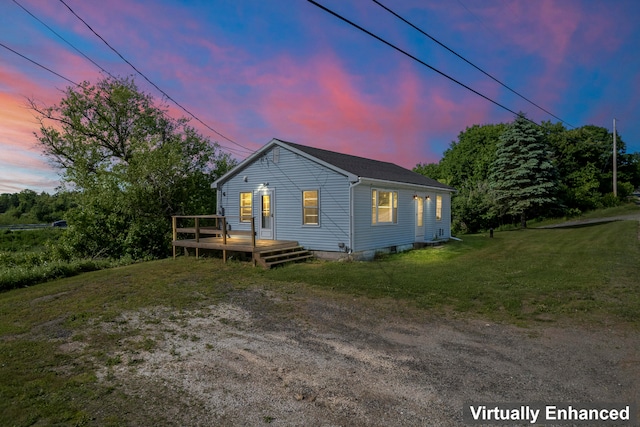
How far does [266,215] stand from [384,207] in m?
5.24

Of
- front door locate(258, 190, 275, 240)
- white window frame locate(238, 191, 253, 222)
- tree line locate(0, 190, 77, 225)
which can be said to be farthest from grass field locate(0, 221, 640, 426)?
tree line locate(0, 190, 77, 225)

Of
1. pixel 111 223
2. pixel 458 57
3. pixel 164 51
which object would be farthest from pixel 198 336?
pixel 111 223

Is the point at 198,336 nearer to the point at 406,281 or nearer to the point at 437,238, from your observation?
the point at 406,281

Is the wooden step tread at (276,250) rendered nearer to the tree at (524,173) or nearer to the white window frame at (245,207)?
the white window frame at (245,207)

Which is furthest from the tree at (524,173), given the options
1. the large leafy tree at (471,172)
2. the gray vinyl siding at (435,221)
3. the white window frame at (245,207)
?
the white window frame at (245,207)

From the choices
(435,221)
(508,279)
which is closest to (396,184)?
(435,221)

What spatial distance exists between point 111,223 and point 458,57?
1708 cm

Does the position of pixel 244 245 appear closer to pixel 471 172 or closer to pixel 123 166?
pixel 123 166

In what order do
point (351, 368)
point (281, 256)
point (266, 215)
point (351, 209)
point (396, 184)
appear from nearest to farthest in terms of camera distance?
point (351, 368) → point (281, 256) → point (351, 209) → point (396, 184) → point (266, 215)

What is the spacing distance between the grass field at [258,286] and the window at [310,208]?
2.06m

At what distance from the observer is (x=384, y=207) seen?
49.9ft

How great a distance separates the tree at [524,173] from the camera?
2819 centimetres

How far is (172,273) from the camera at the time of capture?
11.5m

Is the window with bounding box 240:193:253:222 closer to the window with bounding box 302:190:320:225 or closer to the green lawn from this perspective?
the window with bounding box 302:190:320:225
